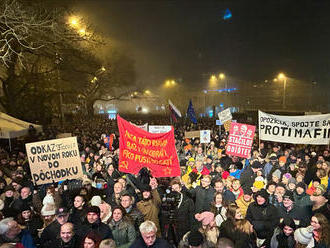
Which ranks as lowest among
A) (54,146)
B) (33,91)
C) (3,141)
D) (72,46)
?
(3,141)

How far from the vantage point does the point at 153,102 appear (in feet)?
174

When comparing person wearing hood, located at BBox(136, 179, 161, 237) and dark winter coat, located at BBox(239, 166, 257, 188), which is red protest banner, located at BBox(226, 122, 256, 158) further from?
person wearing hood, located at BBox(136, 179, 161, 237)

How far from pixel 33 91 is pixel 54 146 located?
17.0 metres

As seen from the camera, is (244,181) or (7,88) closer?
(244,181)

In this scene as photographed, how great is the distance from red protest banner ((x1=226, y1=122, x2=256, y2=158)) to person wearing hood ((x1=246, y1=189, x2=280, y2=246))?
399 cm

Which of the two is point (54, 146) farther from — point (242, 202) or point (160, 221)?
point (242, 202)

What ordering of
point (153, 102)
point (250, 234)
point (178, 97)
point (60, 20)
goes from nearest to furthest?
point (250, 234)
point (60, 20)
point (178, 97)
point (153, 102)

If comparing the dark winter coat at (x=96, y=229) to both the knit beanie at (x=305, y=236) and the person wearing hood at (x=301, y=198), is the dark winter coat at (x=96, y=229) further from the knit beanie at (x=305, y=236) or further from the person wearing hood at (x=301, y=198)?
the person wearing hood at (x=301, y=198)

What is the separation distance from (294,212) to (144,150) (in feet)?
10.2

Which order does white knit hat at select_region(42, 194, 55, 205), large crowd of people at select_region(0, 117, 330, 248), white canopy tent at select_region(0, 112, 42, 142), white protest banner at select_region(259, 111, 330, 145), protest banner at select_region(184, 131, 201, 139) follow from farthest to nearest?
protest banner at select_region(184, 131, 201, 139), white canopy tent at select_region(0, 112, 42, 142), white protest banner at select_region(259, 111, 330, 145), white knit hat at select_region(42, 194, 55, 205), large crowd of people at select_region(0, 117, 330, 248)

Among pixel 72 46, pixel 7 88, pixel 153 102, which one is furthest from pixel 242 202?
pixel 153 102

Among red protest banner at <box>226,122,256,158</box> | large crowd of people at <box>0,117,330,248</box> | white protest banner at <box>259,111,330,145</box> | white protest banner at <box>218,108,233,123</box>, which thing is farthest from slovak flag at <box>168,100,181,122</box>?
large crowd of people at <box>0,117,330,248</box>

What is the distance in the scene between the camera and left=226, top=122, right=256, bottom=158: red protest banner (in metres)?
8.19

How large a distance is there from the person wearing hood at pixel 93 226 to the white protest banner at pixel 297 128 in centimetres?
631
